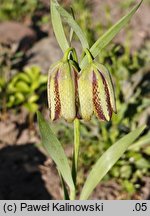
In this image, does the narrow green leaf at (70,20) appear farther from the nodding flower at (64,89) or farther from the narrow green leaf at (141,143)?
the narrow green leaf at (141,143)

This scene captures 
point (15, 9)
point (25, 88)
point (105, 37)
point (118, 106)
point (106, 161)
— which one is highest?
point (15, 9)

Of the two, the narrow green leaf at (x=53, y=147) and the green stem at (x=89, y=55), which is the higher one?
the green stem at (x=89, y=55)

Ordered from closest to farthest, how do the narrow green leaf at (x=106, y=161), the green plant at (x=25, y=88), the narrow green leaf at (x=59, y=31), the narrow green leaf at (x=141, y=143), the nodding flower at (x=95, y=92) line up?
the nodding flower at (x=95, y=92)
the narrow green leaf at (x=59, y=31)
the narrow green leaf at (x=106, y=161)
the narrow green leaf at (x=141, y=143)
the green plant at (x=25, y=88)

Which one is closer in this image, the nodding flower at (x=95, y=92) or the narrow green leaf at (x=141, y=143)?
the nodding flower at (x=95, y=92)

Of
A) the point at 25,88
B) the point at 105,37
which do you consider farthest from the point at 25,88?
the point at 105,37

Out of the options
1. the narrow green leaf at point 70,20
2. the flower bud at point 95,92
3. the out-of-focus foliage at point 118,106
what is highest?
the out-of-focus foliage at point 118,106

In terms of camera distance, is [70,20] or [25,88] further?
[25,88]

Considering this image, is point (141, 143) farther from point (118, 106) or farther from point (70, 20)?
point (70, 20)

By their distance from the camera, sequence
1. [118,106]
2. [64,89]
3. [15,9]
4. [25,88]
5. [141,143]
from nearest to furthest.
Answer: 1. [64,89]
2. [141,143]
3. [118,106]
4. [25,88]
5. [15,9]

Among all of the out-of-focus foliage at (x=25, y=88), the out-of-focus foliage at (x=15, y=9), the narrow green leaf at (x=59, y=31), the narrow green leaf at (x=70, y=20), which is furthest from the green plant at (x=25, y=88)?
the narrow green leaf at (x=70, y=20)
